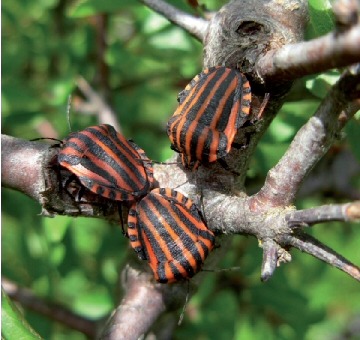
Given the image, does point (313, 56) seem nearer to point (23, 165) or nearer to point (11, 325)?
point (23, 165)

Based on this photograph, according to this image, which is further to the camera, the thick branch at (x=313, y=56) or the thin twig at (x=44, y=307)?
the thin twig at (x=44, y=307)

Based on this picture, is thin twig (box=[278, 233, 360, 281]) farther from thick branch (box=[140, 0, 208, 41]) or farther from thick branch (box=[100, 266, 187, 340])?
thick branch (box=[140, 0, 208, 41])

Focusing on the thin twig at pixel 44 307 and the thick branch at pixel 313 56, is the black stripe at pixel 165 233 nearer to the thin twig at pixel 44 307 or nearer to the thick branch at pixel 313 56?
the thick branch at pixel 313 56

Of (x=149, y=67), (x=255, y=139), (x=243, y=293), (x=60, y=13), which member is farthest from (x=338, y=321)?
(x=60, y=13)

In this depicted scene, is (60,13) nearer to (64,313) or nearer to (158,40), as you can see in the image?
(158,40)

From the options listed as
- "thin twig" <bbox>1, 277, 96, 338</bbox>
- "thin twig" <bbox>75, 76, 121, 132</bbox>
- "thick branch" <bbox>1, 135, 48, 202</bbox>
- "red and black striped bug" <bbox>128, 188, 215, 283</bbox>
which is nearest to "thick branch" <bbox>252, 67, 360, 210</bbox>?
"red and black striped bug" <bbox>128, 188, 215, 283</bbox>

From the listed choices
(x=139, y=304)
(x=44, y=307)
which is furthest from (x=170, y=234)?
(x=44, y=307)

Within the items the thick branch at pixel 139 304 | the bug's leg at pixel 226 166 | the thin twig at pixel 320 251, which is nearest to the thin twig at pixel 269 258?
the thin twig at pixel 320 251
